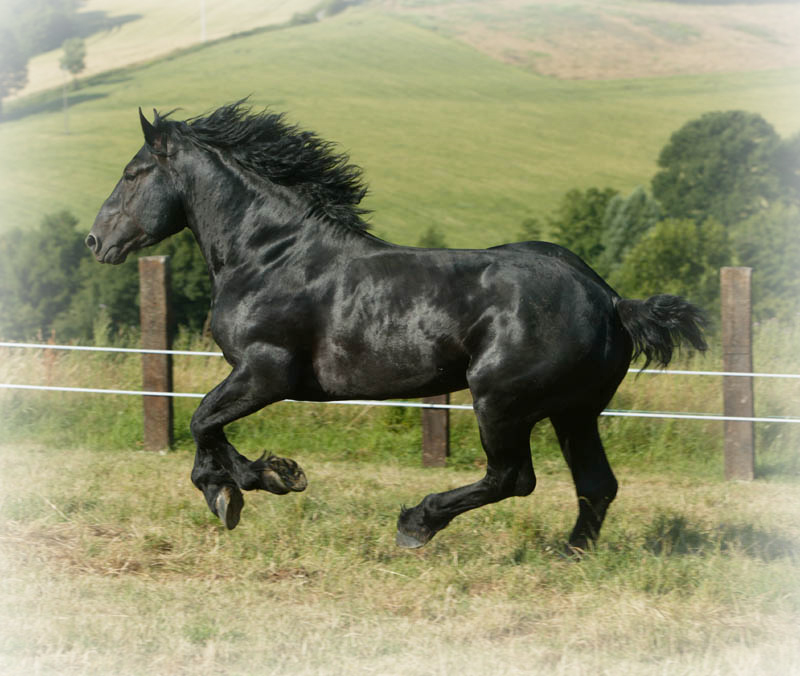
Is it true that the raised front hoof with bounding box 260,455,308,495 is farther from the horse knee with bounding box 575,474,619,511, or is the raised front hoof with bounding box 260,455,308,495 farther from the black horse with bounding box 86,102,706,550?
the horse knee with bounding box 575,474,619,511

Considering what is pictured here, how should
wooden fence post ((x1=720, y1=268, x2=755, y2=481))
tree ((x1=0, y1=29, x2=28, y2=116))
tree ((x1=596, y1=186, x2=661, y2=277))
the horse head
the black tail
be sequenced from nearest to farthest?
1. the black tail
2. the horse head
3. wooden fence post ((x1=720, y1=268, x2=755, y2=481))
4. tree ((x1=596, y1=186, x2=661, y2=277))
5. tree ((x1=0, y1=29, x2=28, y2=116))

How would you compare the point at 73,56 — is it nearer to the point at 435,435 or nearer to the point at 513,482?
the point at 435,435

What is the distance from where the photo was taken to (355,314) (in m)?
4.32

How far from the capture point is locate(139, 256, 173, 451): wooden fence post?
306 inches

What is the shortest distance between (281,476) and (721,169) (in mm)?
48509

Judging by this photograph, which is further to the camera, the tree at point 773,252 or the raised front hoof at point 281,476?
the tree at point 773,252

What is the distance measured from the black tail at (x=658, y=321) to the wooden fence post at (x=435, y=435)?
321cm

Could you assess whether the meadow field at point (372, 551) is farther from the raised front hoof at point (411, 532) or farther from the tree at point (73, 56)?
the tree at point (73, 56)

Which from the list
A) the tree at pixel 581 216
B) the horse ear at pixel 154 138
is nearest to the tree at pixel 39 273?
the tree at pixel 581 216

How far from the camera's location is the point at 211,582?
14.5 feet

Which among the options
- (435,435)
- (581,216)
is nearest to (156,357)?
(435,435)

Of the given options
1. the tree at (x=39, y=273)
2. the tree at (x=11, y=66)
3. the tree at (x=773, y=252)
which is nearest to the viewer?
the tree at (x=773, y=252)

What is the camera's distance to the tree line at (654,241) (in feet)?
129

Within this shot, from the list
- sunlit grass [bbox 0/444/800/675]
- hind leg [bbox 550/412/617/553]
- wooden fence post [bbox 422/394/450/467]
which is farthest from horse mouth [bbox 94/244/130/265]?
wooden fence post [bbox 422/394/450/467]
